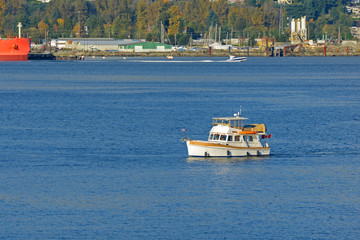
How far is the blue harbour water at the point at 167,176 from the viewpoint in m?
47.0

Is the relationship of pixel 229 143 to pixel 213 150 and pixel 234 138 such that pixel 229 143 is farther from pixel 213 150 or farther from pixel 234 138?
pixel 213 150

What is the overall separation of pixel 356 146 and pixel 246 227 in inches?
1233

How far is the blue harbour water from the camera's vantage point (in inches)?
1849

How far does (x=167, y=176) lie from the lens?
59.3 m

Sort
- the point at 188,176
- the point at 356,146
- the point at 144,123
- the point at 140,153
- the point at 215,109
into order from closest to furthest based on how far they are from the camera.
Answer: the point at 188,176 < the point at 140,153 < the point at 356,146 < the point at 144,123 < the point at 215,109

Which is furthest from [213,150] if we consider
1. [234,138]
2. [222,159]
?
[234,138]

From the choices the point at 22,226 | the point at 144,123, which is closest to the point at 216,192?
the point at 22,226

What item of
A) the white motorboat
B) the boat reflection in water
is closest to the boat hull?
the white motorboat

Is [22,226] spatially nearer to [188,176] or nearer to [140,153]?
[188,176]

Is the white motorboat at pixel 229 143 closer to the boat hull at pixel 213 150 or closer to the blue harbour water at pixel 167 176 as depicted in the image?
the boat hull at pixel 213 150

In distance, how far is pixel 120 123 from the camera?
3661 inches

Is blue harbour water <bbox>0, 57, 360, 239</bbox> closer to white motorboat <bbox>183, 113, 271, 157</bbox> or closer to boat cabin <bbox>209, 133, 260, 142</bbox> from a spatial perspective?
white motorboat <bbox>183, 113, 271, 157</bbox>

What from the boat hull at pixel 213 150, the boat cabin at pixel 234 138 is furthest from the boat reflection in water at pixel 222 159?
the boat cabin at pixel 234 138

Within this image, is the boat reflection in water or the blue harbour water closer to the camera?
the blue harbour water
